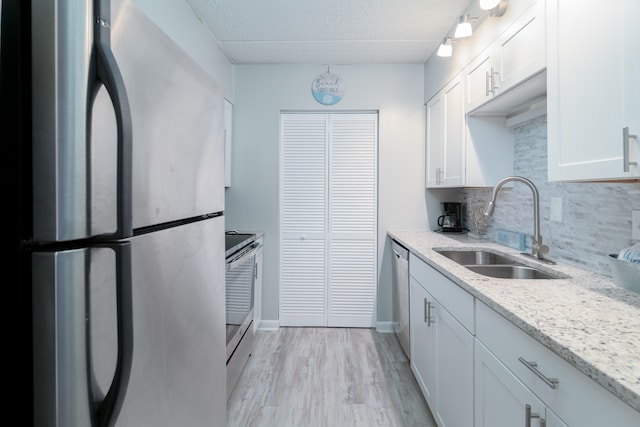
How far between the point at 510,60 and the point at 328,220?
1.90 metres

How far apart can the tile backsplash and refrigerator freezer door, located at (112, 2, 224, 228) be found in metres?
1.60

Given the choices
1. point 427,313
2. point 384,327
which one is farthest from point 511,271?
point 384,327

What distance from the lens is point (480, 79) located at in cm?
192

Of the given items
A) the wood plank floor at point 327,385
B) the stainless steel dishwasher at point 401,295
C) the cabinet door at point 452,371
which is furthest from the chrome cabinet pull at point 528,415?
the stainless steel dishwasher at point 401,295

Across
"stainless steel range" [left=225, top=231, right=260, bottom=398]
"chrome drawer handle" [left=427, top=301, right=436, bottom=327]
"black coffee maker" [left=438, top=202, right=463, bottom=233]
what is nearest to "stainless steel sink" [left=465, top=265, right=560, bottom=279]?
"chrome drawer handle" [left=427, top=301, right=436, bottom=327]

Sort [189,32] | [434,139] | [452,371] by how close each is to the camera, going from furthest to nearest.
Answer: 1. [434,139]
2. [189,32]
3. [452,371]

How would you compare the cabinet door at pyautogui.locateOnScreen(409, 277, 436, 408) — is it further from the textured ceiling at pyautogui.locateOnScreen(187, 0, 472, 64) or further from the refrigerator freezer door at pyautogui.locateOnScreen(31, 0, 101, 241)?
the textured ceiling at pyautogui.locateOnScreen(187, 0, 472, 64)

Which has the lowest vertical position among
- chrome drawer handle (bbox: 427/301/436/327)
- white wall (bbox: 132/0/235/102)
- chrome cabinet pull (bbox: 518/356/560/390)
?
chrome drawer handle (bbox: 427/301/436/327)

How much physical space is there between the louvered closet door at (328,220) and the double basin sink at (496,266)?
1033mm

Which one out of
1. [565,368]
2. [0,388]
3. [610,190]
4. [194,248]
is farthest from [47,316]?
[610,190]

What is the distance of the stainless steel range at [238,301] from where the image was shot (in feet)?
6.18

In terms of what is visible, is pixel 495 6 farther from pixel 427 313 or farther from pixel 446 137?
pixel 427 313

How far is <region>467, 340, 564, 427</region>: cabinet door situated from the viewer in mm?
869

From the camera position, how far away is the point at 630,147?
→ 2.99 ft
